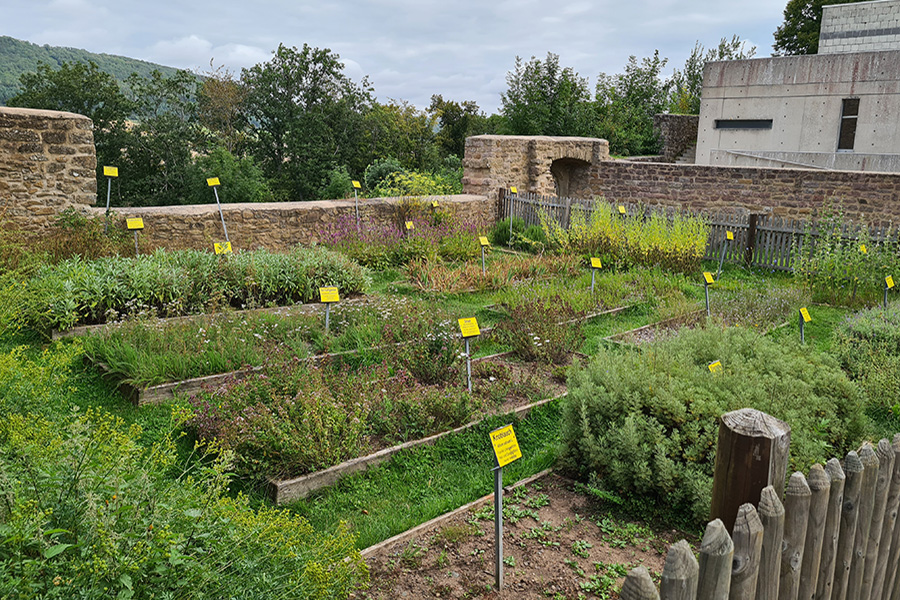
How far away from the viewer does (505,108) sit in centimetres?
2538

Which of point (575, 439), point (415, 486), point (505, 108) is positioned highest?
point (505, 108)

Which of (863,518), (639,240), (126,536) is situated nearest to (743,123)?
(639,240)

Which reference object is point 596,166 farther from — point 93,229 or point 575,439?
point 575,439

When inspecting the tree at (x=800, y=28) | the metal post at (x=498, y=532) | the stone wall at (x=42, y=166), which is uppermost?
the tree at (x=800, y=28)

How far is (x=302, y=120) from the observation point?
1064 inches

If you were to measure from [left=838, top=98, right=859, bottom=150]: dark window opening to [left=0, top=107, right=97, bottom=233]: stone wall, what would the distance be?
18.8m

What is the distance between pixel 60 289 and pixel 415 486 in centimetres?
454

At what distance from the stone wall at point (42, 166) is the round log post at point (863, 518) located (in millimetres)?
9225

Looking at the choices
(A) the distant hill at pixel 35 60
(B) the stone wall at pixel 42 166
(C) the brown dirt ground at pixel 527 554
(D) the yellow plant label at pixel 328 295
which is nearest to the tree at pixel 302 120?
(A) the distant hill at pixel 35 60

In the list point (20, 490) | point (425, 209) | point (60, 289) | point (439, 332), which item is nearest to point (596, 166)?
point (425, 209)

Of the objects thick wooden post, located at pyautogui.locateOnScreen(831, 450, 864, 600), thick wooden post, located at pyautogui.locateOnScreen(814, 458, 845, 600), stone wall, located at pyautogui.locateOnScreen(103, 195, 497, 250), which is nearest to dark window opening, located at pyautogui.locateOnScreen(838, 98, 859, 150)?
stone wall, located at pyautogui.locateOnScreen(103, 195, 497, 250)

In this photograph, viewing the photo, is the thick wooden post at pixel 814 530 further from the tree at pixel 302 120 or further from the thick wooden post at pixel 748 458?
the tree at pixel 302 120

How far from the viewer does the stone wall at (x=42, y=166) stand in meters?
8.59

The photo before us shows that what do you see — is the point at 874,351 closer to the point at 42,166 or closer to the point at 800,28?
the point at 42,166
